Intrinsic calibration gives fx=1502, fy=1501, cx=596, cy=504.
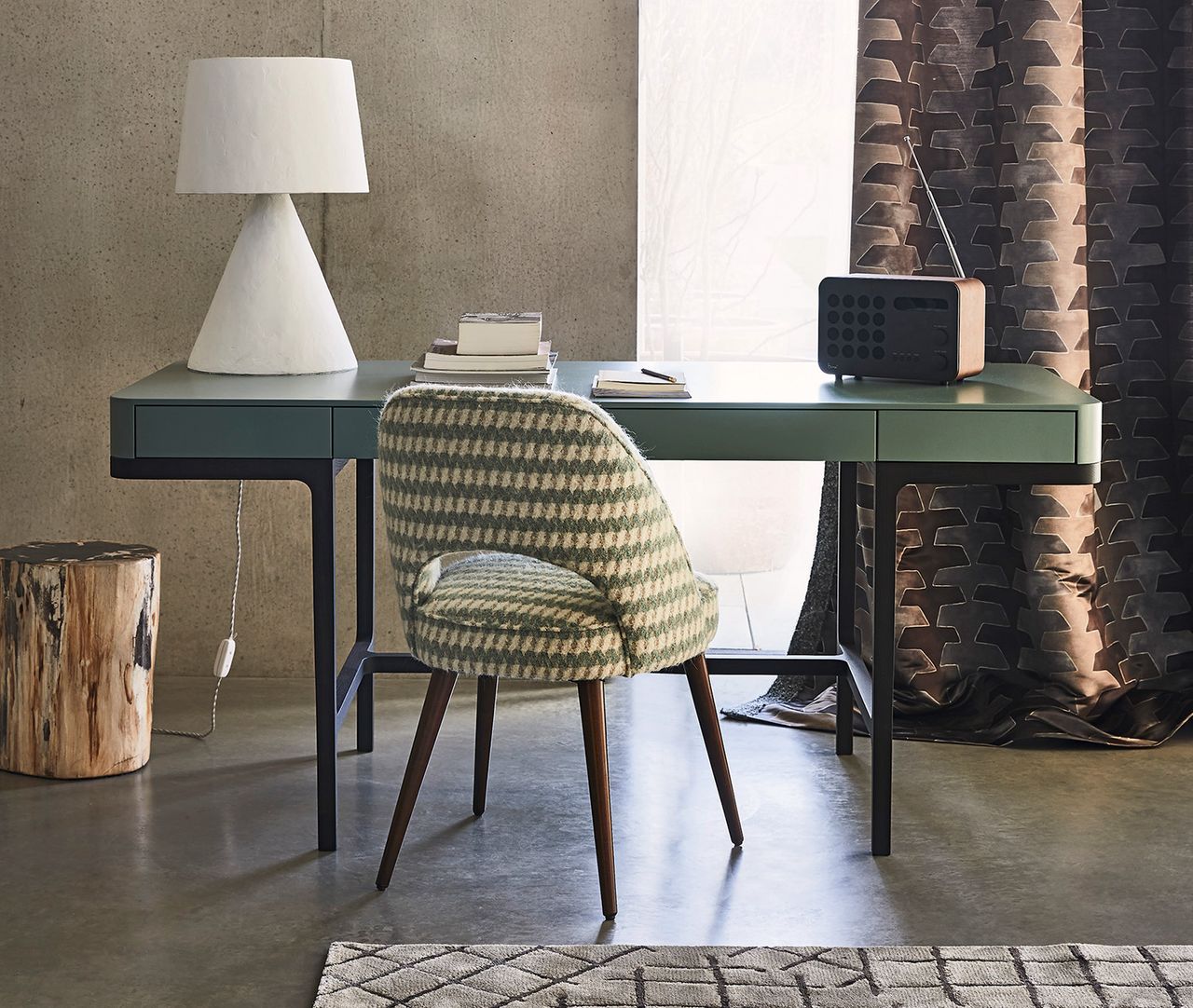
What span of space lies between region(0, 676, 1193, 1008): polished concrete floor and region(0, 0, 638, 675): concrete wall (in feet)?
2.16

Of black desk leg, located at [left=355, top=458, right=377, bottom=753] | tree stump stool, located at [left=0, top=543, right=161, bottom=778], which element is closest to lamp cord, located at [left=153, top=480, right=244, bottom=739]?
tree stump stool, located at [left=0, top=543, right=161, bottom=778]

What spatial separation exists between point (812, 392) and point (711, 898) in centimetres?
85

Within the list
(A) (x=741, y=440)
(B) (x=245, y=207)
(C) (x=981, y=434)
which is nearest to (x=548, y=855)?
(A) (x=741, y=440)

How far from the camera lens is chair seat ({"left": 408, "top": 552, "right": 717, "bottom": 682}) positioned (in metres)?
2.20

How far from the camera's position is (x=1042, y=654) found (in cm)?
322

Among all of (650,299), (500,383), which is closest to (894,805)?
(500,383)

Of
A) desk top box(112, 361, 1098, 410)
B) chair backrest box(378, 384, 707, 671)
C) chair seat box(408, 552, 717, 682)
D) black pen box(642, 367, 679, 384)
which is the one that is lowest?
chair seat box(408, 552, 717, 682)

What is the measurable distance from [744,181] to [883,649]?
4.35ft

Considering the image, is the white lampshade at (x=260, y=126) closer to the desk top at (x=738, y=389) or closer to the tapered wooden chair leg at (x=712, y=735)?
the desk top at (x=738, y=389)

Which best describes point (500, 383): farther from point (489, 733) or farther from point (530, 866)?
point (530, 866)

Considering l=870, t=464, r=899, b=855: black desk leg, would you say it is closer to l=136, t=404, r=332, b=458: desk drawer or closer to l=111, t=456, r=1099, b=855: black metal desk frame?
l=111, t=456, r=1099, b=855: black metal desk frame

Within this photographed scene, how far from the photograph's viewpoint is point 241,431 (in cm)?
243

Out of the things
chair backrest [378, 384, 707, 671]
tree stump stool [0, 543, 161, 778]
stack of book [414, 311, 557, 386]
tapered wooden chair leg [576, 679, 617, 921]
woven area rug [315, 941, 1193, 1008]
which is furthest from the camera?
tree stump stool [0, 543, 161, 778]

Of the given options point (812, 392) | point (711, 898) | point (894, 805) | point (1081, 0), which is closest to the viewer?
point (711, 898)
